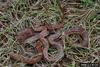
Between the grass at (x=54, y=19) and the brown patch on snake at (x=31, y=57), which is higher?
the grass at (x=54, y=19)

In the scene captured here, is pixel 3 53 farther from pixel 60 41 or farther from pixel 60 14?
pixel 60 14

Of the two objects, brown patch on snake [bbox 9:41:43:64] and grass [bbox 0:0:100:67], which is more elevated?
grass [bbox 0:0:100:67]

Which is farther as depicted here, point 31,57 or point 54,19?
point 54,19

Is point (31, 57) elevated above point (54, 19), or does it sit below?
below

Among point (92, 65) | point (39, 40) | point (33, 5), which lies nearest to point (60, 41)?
point (39, 40)

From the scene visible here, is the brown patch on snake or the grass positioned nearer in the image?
the brown patch on snake

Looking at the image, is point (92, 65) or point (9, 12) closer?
point (92, 65)

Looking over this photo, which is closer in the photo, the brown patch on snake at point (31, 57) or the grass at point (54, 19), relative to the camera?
the brown patch on snake at point (31, 57)

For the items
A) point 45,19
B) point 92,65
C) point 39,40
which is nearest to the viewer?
point 92,65
